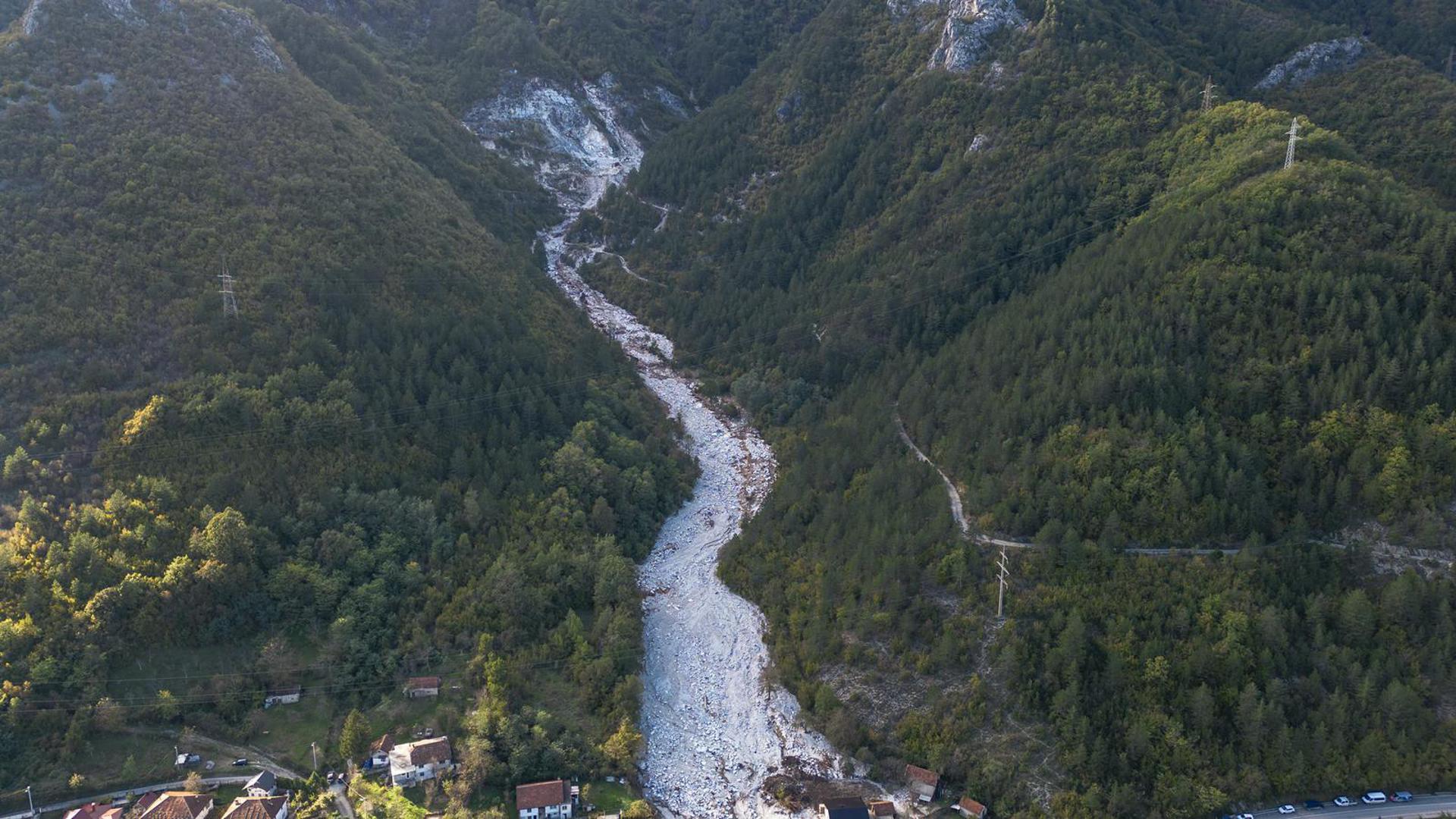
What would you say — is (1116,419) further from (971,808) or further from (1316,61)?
(1316,61)

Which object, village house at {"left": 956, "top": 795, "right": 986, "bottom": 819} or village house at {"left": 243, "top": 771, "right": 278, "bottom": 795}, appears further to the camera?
Answer: village house at {"left": 243, "top": 771, "right": 278, "bottom": 795}

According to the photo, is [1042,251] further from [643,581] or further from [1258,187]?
[643,581]

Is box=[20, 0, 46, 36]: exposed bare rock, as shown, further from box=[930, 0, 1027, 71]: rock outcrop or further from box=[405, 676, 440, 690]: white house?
box=[930, 0, 1027, 71]: rock outcrop

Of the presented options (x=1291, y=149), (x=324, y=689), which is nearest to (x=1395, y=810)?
(x=1291, y=149)

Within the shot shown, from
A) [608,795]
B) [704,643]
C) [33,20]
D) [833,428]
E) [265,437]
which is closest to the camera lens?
[608,795]

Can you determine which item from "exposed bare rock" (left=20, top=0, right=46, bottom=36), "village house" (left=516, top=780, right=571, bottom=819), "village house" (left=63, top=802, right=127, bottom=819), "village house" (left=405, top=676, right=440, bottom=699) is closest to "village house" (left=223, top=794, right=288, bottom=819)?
"village house" (left=63, top=802, right=127, bottom=819)
